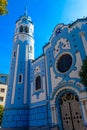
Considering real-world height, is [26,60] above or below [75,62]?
above

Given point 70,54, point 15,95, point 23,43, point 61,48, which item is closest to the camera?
point 70,54

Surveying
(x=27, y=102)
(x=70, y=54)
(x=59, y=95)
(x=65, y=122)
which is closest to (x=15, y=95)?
(x=27, y=102)

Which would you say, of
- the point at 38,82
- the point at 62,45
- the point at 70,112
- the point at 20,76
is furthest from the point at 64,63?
the point at 20,76

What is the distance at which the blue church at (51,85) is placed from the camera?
14.5 meters

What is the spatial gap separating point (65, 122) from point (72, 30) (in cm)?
1014

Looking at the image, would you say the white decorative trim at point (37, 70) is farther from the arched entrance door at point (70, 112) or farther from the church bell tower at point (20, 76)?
the arched entrance door at point (70, 112)


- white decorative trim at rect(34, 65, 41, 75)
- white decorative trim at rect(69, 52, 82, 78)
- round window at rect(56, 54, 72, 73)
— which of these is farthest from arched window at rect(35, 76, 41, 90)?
white decorative trim at rect(69, 52, 82, 78)

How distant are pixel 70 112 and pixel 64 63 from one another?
5421 millimetres

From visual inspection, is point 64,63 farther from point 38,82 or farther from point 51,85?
point 38,82

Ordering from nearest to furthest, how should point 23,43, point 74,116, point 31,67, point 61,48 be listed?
point 74,116 → point 61,48 → point 31,67 → point 23,43

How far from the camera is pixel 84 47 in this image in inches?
586

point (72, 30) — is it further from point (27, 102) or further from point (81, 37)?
point (27, 102)

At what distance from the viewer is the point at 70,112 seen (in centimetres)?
1462

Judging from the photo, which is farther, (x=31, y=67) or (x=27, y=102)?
(x=31, y=67)
